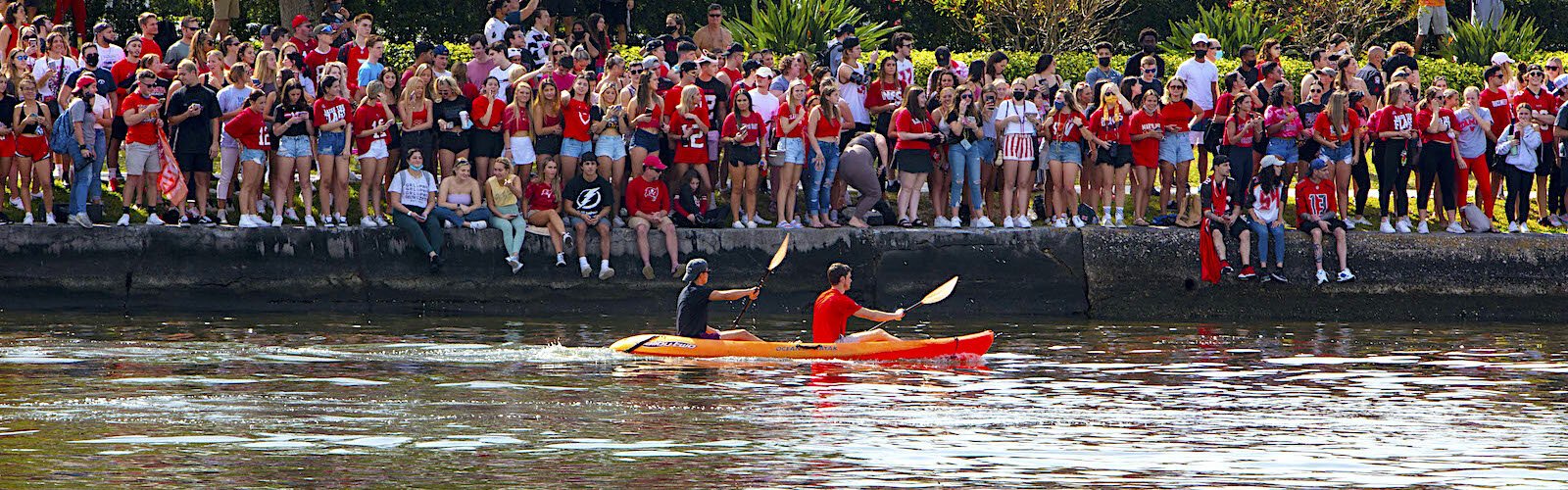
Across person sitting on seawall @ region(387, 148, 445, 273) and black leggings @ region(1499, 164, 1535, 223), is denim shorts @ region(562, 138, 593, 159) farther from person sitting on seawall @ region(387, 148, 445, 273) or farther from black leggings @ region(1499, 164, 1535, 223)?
black leggings @ region(1499, 164, 1535, 223)

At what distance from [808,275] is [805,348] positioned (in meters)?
3.89

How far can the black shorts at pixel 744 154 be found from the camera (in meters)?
20.0

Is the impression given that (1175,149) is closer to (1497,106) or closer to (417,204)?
(1497,106)

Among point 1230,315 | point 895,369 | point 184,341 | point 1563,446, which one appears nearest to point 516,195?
point 184,341

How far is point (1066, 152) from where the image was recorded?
2050cm

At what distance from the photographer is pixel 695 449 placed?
1145 centimetres

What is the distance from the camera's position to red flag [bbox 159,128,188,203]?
19266 mm

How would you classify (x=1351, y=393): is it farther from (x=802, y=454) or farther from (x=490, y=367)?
(x=490, y=367)

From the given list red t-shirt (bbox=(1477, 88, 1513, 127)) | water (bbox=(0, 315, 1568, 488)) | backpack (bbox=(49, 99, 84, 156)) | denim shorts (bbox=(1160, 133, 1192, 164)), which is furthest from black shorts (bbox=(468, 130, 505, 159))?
red t-shirt (bbox=(1477, 88, 1513, 127))

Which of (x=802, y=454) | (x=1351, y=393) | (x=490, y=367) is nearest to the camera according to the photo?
(x=802, y=454)

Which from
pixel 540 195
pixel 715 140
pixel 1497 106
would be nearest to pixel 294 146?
pixel 540 195

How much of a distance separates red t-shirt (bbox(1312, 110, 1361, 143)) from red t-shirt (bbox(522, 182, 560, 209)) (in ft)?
22.9

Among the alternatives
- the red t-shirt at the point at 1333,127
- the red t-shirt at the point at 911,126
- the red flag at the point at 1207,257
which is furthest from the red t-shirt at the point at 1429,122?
the red t-shirt at the point at 911,126

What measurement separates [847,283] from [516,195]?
13.5 feet
